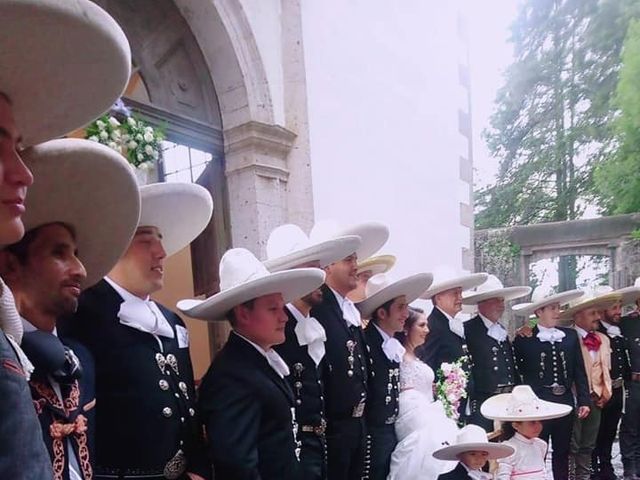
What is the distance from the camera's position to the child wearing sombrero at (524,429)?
142 inches

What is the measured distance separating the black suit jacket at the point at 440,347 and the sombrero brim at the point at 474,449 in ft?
3.66

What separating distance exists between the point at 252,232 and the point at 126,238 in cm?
255

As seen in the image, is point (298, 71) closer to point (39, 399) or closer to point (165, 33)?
point (165, 33)

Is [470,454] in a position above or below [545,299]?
below

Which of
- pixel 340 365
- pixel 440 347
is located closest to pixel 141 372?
pixel 340 365

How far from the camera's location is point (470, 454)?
10.2 ft

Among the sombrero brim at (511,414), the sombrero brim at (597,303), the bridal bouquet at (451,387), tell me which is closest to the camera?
the sombrero brim at (511,414)

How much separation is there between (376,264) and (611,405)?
3.43 meters

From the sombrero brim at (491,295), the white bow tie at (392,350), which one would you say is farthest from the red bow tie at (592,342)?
the white bow tie at (392,350)

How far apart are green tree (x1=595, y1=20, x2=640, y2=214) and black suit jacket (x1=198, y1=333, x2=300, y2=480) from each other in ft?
43.9

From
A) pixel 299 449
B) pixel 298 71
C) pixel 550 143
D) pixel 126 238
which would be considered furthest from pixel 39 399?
pixel 550 143

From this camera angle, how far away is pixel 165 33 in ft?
13.2

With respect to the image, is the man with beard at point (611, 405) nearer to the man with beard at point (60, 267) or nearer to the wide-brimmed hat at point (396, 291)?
the wide-brimmed hat at point (396, 291)

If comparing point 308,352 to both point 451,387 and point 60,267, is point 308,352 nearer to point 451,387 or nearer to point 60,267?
point 60,267
